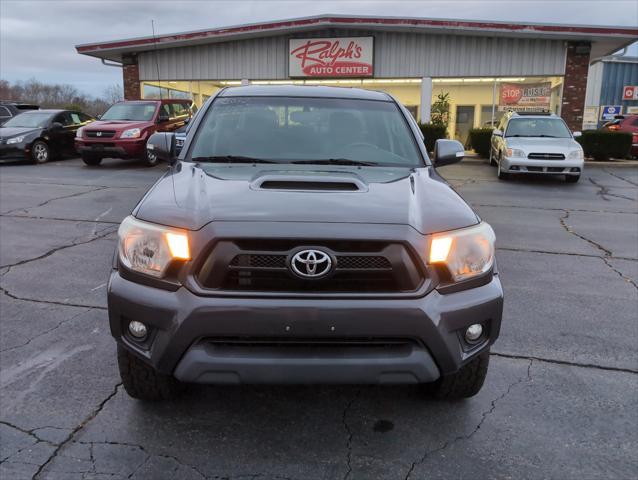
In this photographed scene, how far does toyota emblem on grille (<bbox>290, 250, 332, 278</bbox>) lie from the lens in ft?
7.45

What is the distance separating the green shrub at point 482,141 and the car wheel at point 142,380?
662 inches

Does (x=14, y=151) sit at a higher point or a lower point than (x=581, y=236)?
higher

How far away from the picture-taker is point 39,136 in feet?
51.5

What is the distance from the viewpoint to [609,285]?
16.8 ft

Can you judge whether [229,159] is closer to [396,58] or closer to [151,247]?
[151,247]

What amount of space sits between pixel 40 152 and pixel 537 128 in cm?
1366

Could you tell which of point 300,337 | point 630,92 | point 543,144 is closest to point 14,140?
point 543,144

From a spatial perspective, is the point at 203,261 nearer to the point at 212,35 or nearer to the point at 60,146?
the point at 60,146

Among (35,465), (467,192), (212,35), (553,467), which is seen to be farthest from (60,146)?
(553,467)

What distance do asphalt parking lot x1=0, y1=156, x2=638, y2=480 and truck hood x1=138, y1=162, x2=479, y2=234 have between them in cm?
104

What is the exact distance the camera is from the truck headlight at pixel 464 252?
7.88ft

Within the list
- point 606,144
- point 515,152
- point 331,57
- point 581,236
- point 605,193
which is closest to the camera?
point 581,236

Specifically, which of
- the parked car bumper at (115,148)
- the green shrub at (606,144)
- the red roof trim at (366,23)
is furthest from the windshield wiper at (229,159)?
the green shrub at (606,144)

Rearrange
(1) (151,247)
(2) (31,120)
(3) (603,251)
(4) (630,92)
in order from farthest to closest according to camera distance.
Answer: (4) (630,92), (2) (31,120), (3) (603,251), (1) (151,247)
